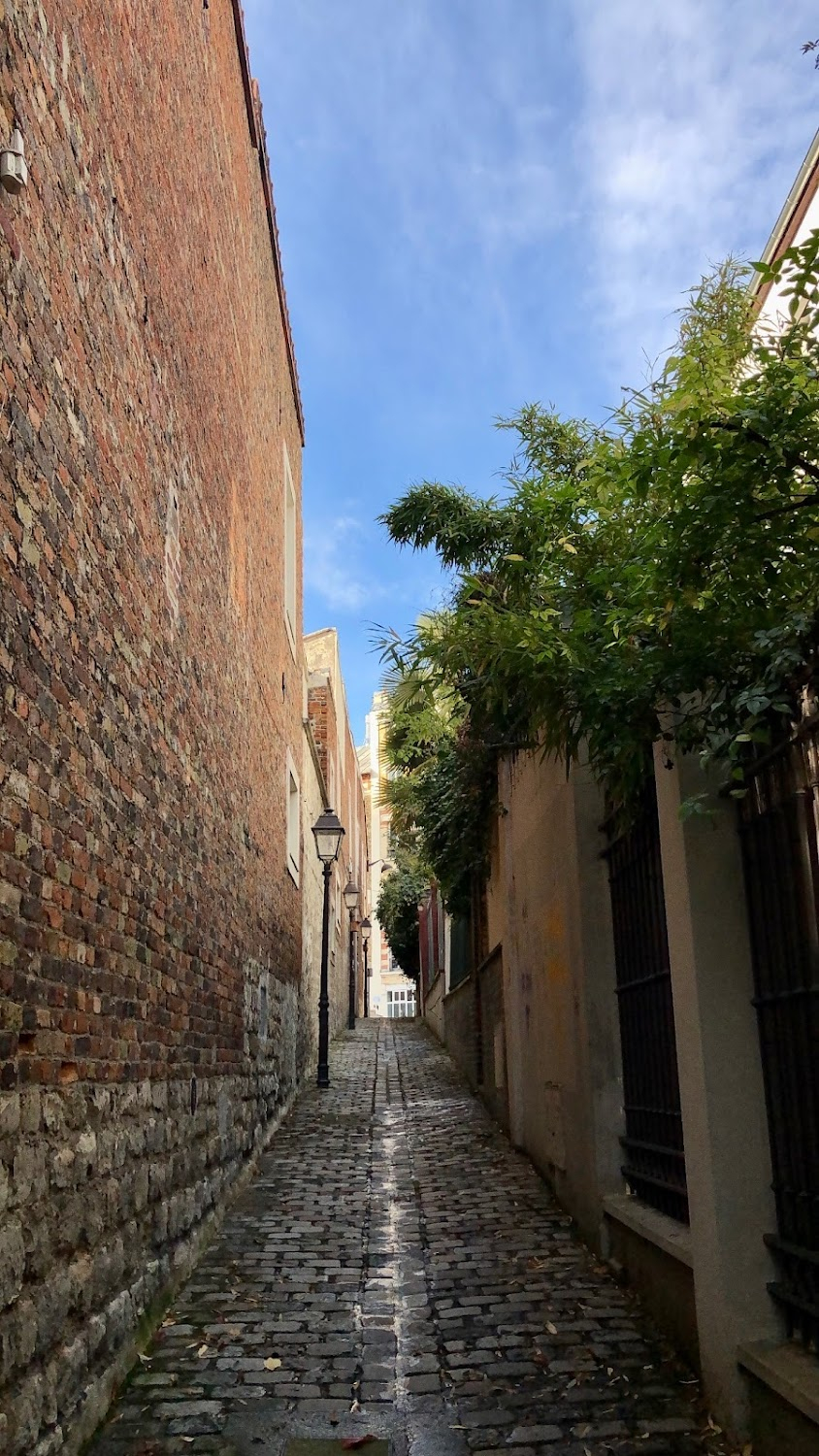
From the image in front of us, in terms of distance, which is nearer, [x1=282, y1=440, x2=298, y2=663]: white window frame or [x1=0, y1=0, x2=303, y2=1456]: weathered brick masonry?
[x1=0, y1=0, x2=303, y2=1456]: weathered brick masonry

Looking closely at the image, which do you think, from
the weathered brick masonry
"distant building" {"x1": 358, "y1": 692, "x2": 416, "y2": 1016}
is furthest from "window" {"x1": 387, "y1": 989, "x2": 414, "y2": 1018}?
the weathered brick masonry

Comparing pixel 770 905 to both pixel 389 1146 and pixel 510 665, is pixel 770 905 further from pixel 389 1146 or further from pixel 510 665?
pixel 389 1146

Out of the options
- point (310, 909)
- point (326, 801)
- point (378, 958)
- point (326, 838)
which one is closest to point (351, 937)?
point (326, 801)

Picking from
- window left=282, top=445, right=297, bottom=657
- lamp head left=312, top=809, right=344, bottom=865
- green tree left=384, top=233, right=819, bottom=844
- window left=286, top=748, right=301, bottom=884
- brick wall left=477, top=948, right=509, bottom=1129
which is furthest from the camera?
lamp head left=312, top=809, right=344, bottom=865

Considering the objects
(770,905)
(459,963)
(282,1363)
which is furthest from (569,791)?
(459,963)

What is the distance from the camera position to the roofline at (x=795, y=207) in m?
7.91

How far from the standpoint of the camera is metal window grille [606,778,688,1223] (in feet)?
16.9

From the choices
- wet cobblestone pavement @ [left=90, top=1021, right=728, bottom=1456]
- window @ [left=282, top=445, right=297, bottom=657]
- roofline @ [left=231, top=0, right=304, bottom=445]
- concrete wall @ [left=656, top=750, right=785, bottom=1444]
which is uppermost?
roofline @ [left=231, top=0, right=304, bottom=445]

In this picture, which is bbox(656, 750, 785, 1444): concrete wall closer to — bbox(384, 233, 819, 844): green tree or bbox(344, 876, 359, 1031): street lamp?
bbox(384, 233, 819, 844): green tree

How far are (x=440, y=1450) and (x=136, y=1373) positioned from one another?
1.44m

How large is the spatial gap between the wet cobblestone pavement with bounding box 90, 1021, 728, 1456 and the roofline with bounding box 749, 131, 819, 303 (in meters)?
6.55

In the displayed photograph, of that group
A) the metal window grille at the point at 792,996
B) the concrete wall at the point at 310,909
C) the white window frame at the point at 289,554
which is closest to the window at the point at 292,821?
the concrete wall at the point at 310,909

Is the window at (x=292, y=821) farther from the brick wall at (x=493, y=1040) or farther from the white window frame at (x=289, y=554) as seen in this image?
the brick wall at (x=493, y=1040)

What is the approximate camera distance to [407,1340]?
483cm
